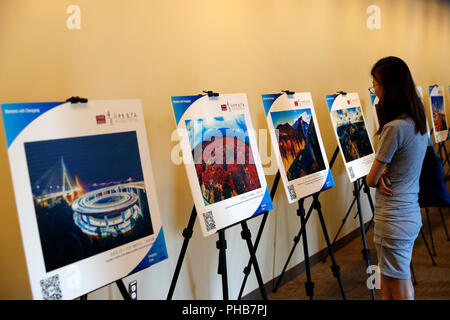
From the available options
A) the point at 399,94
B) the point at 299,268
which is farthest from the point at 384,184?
the point at 299,268

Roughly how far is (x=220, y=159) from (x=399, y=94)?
1.00m

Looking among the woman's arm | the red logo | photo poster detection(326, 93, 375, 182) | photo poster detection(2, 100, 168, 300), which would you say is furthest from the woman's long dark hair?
the red logo

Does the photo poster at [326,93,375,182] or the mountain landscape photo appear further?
the photo poster at [326,93,375,182]

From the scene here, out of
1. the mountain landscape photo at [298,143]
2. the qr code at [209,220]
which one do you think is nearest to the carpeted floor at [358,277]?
the mountain landscape photo at [298,143]

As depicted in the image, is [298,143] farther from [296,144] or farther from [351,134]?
[351,134]

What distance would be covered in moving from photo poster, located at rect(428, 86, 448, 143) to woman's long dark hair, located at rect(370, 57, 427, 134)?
3.70 metres

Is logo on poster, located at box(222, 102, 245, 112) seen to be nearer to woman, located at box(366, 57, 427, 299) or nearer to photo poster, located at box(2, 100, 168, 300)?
photo poster, located at box(2, 100, 168, 300)

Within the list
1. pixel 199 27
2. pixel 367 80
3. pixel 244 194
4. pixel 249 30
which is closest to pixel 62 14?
pixel 199 27

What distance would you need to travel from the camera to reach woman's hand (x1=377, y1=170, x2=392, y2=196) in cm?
220

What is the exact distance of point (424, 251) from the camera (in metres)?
4.11

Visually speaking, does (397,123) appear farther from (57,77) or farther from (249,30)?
(57,77)

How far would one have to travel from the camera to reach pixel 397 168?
2.18 meters

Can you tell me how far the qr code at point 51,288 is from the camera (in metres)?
1.43
